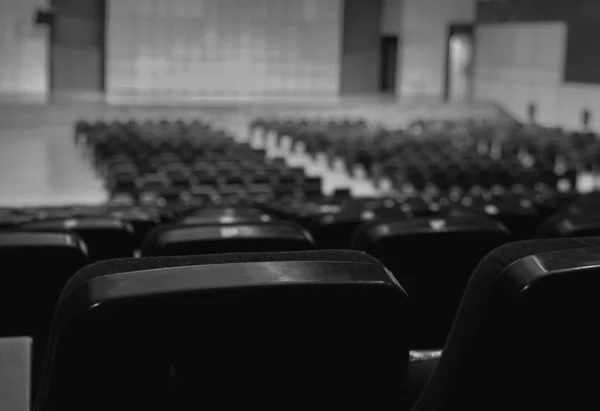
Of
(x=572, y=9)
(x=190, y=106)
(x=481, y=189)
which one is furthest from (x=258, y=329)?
(x=572, y=9)

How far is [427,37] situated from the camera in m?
27.4

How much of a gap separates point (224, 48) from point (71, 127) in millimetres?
7461

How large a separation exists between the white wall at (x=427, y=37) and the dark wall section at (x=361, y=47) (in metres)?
1.06

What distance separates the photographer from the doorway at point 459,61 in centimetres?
2742

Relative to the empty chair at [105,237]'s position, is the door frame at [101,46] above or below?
above

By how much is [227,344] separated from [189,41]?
25.6 meters

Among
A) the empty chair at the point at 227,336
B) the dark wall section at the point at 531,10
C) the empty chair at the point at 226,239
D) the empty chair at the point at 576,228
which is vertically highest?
the dark wall section at the point at 531,10

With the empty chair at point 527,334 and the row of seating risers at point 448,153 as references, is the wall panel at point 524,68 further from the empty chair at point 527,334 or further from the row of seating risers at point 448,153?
the empty chair at point 527,334

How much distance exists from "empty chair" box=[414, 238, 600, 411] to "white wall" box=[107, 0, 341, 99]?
24.9 metres

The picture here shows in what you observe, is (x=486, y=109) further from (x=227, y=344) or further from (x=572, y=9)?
(x=227, y=344)

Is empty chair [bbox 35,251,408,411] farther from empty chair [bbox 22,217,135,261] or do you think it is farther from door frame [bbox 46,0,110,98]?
door frame [bbox 46,0,110,98]

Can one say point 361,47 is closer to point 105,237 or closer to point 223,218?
point 223,218

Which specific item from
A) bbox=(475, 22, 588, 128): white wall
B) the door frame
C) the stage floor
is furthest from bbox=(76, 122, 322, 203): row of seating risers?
bbox=(475, 22, 588, 128): white wall

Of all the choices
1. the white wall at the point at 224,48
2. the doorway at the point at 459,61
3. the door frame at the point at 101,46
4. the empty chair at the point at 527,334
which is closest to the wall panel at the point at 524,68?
the doorway at the point at 459,61
